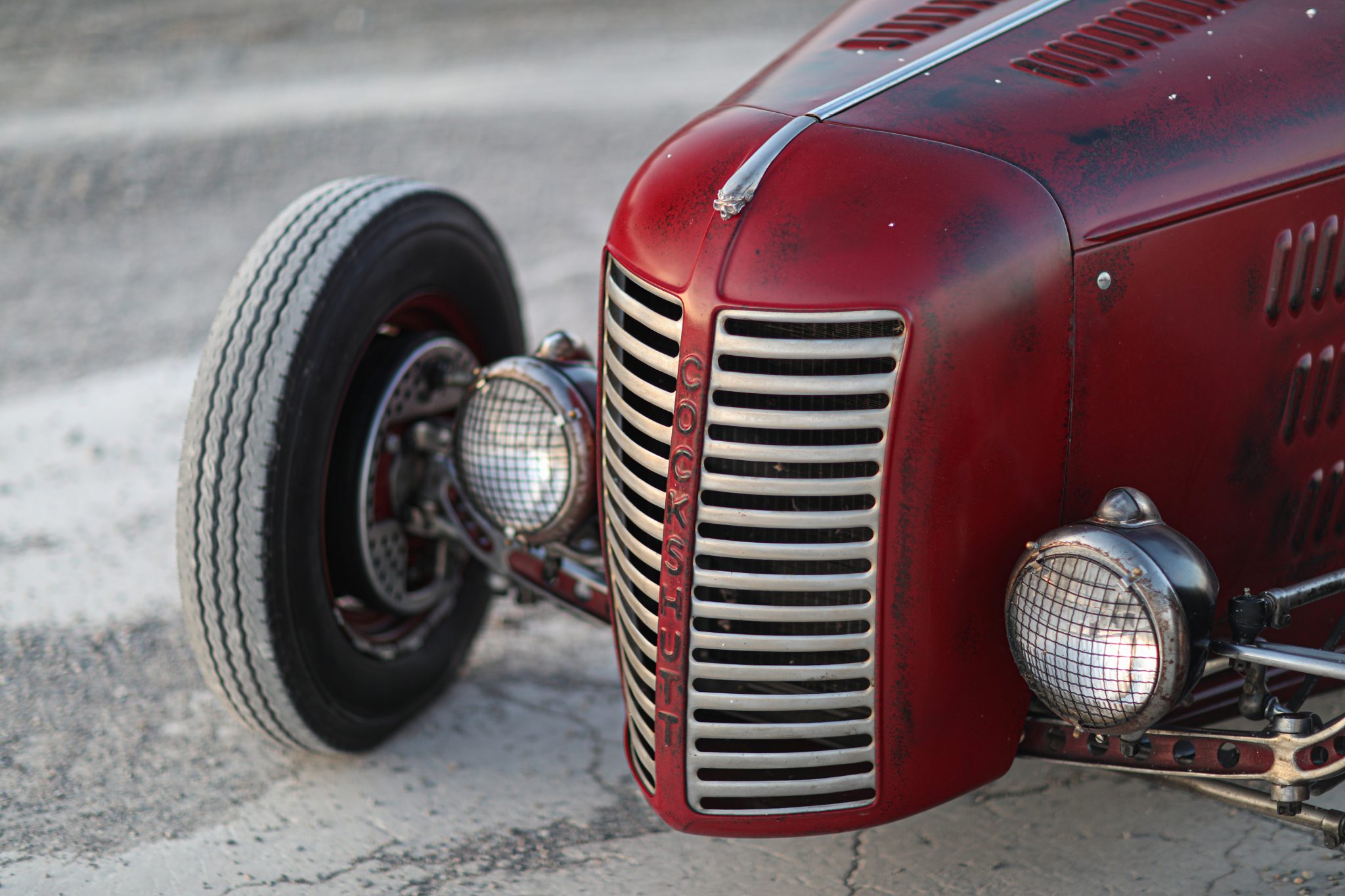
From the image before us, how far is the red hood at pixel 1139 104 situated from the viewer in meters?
2.12

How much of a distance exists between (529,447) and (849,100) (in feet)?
3.27

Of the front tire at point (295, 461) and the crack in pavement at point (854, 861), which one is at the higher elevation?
the front tire at point (295, 461)

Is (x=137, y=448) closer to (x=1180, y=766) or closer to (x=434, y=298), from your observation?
(x=434, y=298)

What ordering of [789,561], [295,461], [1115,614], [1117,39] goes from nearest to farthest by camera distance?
[1115,614]
[789,561]
[1117,39]
[295,461]

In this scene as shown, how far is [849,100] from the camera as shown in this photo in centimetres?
227

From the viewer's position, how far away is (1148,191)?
2.12 meters

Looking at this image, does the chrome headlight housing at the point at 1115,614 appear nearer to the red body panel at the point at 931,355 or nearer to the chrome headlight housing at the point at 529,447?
the red body panel at the point at 931,355

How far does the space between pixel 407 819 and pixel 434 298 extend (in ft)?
4.16

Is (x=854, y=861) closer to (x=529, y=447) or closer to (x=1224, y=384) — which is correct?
(x=529, y=447)

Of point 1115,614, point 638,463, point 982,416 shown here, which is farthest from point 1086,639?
point 638,463

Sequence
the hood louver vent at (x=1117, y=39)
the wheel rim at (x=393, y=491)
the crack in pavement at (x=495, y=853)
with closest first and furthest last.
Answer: the hood louver vent at (x=1117, y=39) → the crack in pavement at (x=495, y=853) → the wheel rim at (x=393, y=491)

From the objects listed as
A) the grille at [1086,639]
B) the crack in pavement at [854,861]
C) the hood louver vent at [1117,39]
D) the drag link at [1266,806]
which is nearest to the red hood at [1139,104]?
the hood louver vent at [1117,39]

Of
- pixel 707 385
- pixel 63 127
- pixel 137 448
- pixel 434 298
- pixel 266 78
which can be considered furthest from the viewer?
pixel 266 78

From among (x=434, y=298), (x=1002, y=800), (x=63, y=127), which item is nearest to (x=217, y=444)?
(x=434, y=298)
